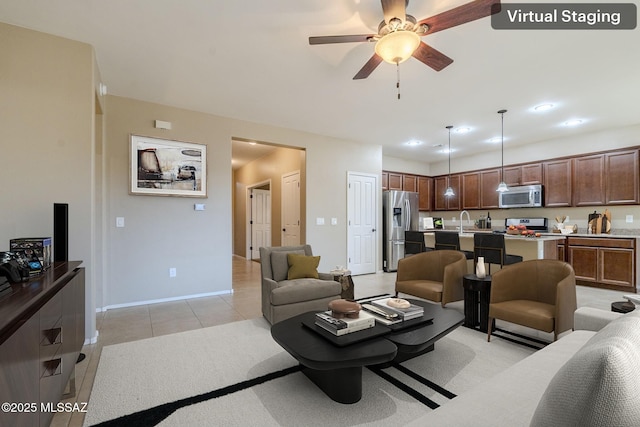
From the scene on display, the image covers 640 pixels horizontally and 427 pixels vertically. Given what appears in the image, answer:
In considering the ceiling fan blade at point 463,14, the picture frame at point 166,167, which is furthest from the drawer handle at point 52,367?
the ceiling fan blade at point 463,14

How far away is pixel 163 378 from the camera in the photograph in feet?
6.83

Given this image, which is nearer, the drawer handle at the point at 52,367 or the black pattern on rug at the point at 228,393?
the drawer handle at the point at 52,367

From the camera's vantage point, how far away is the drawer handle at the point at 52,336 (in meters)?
1.37

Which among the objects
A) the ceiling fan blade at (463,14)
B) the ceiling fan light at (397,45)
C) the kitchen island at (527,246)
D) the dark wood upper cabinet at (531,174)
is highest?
the ceiling fan blade at (463,14)

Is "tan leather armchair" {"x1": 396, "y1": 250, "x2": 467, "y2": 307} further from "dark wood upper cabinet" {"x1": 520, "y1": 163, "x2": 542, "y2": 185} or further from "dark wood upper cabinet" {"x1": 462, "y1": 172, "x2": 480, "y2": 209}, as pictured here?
"dark wood upper cabinet" {"x1": 462, "y1": 172, "x2": 480, "y2": 209}

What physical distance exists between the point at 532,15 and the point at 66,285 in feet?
12.5

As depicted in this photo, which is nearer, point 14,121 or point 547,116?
point 14,121

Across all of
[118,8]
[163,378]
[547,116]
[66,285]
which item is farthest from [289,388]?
[547,116]

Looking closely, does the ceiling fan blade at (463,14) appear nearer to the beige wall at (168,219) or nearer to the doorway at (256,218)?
the beige wall at (168,219)

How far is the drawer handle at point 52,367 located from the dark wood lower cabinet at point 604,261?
22.4 ft

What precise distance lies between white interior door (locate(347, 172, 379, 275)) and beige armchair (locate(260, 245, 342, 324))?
7.85ft

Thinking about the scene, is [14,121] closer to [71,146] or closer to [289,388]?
[71,146]

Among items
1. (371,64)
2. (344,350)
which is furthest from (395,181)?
(344,350)

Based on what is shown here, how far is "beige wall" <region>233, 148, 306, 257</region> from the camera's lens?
18.0 ft
